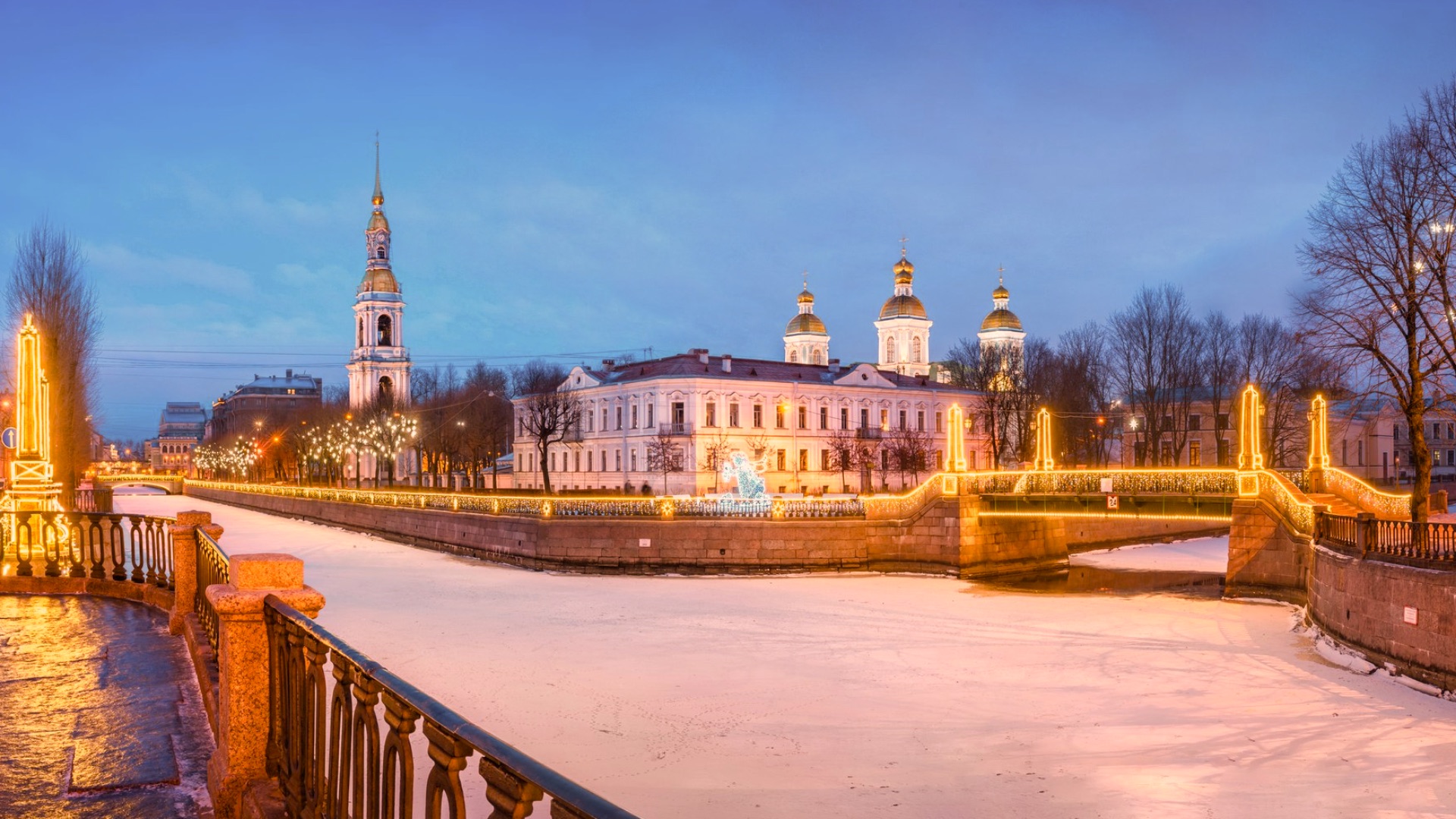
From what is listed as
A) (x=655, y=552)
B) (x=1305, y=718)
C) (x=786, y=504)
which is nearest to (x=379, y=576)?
(x=655, y=552)

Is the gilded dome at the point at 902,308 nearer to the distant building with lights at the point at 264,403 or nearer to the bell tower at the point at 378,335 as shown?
the bell tower at the point at 378,335

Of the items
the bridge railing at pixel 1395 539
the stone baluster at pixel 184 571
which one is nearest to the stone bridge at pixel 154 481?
the stone baluster at pixel 184 571

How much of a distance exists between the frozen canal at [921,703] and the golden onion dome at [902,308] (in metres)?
74.5

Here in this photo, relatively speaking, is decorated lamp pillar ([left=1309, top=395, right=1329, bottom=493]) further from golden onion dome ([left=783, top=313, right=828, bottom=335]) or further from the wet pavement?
golden onion dome ([left=783, top=313, right=828, bottom=335])

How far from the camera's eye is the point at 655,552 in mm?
39031

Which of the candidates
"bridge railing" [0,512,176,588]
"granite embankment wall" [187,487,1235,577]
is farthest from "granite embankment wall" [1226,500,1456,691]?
"bridge railing" [0,512,176,588]

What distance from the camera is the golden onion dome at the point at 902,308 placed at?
343ft

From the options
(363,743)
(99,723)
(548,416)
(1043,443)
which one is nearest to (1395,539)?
(363,743)

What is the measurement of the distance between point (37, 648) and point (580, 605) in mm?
18958

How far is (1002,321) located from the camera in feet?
352

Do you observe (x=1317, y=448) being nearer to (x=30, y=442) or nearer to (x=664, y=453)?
(x=30, y=442)

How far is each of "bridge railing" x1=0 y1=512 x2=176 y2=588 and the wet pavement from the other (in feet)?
7.22

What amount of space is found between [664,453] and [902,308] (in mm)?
44126

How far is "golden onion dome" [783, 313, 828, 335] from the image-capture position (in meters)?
103
